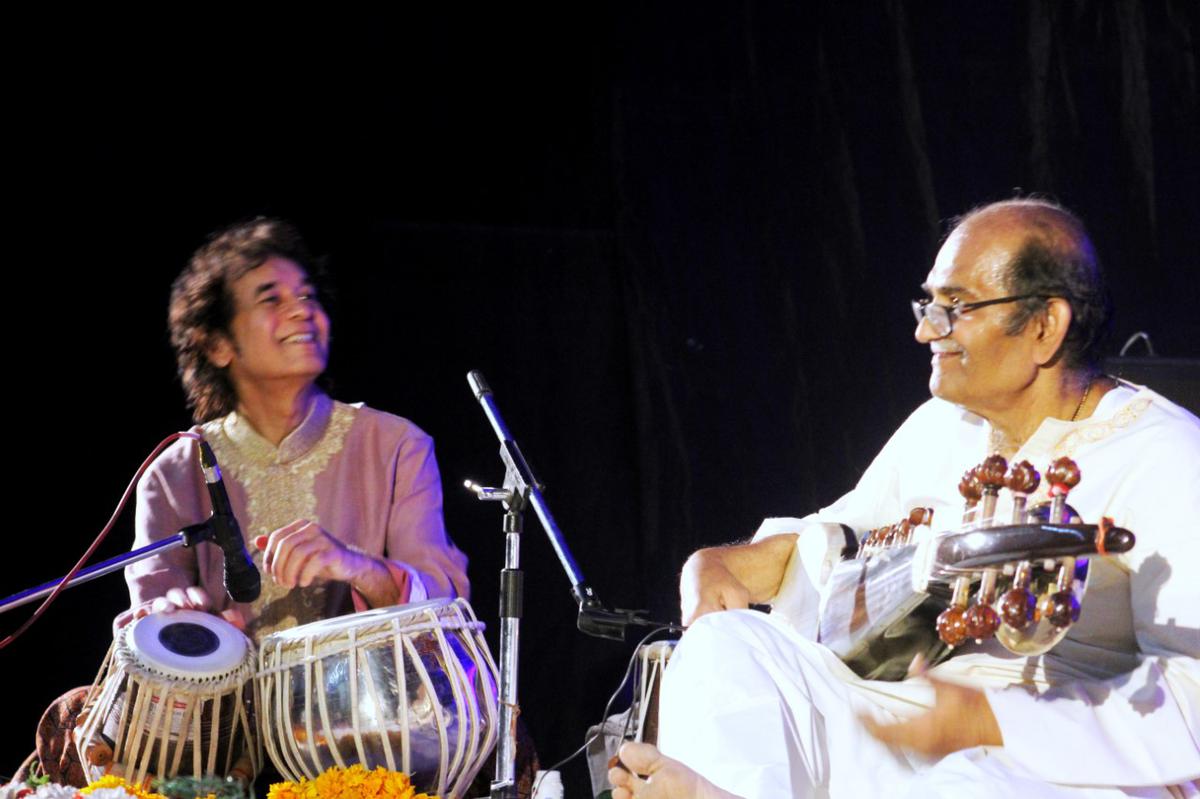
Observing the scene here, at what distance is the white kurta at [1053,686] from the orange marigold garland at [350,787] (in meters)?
0.87

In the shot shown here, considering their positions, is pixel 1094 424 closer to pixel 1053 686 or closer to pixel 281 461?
pixel 1053 686

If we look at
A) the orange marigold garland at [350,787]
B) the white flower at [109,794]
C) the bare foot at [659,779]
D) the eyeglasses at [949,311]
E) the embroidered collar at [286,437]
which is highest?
the eyeglasses at [949,311]

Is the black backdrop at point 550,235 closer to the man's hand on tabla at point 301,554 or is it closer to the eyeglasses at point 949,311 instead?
the man's hand on tabla at point 301,554

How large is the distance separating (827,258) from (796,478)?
770 mm

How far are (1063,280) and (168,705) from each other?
2.36 m

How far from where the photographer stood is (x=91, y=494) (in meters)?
4.87

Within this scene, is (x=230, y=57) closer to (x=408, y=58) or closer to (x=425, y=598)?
(x=408, y=58)

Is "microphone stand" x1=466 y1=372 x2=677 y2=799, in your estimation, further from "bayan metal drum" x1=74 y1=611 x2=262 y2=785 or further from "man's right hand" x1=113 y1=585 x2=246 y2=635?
"man's right hand" x1=113 y1=585 x2=246 y2=635

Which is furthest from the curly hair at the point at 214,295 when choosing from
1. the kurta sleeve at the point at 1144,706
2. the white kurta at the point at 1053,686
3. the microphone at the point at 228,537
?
the kurta sleeve at the point at 1144,706

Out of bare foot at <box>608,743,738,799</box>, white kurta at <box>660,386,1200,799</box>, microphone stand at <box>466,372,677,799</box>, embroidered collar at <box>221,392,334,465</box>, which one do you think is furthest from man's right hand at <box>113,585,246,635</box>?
bare foot at <box>608,743,738,799</box>

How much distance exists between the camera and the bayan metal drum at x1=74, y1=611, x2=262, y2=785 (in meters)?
3.46

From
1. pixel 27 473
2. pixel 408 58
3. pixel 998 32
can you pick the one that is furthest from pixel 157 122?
pixel 998 32

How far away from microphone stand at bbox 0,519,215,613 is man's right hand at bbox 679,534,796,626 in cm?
114

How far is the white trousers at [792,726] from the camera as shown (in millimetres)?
2350
